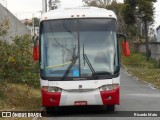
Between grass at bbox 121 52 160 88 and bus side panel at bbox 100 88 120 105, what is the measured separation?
13.3 m

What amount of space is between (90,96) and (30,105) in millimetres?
3114

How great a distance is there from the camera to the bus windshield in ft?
44.4

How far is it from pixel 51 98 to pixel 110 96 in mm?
1701

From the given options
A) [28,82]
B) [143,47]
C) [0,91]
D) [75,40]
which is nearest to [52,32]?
[75,40]

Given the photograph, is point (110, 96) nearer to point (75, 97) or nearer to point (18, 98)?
point (75, 97)

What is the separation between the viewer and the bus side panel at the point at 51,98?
13.3 metres

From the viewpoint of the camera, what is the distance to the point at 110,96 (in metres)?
13.4

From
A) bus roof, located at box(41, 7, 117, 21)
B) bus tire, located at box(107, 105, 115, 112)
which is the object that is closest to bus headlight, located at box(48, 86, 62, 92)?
bus tire, located at box(107, 105, 115, 112)

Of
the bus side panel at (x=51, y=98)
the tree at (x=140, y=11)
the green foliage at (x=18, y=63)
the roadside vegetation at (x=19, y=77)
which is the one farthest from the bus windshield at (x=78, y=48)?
the tree at (x=140, y=11)

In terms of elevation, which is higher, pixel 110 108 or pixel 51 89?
pixel 51 89

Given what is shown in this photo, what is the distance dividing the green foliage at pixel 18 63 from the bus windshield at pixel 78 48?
3.45 m

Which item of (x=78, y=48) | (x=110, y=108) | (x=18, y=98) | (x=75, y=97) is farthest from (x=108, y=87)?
(x=18, y=98)

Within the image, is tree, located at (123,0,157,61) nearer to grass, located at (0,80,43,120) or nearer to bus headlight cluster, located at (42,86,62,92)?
grass, located at (0,80,43,120)

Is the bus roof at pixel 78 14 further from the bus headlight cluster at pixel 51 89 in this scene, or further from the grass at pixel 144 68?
the grass at pixel 144 68
